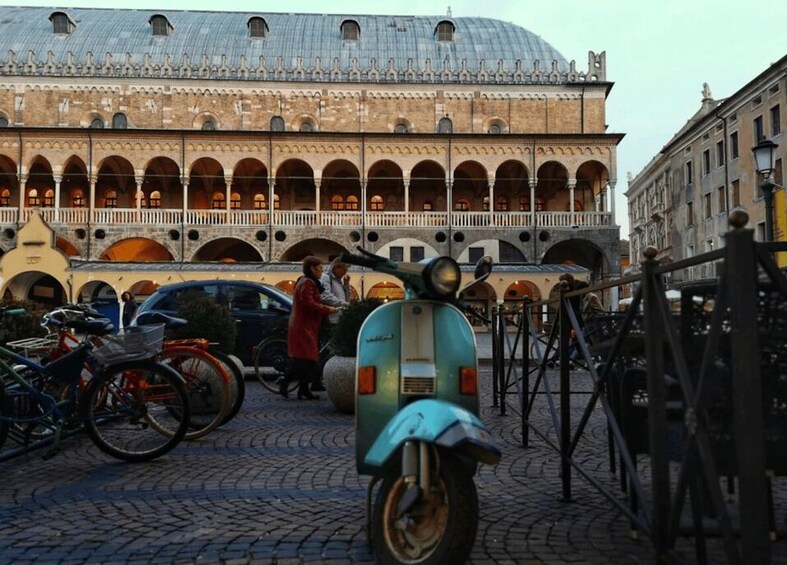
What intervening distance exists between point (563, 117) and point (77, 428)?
115 ft

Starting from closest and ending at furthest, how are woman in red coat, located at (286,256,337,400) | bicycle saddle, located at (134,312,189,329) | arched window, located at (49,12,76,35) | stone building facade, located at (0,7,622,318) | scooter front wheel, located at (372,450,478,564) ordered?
scooter front wheel, located at (372,450,478,564) → bicycle saddle, located at (134,312,189,329) → woman in red coat, located at (286,256,337,400) → stone building facade, located at (0,7,622,318) → arched window, located at (49,12,76,35)

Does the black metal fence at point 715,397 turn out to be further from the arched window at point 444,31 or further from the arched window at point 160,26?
the arched window at point 160,26

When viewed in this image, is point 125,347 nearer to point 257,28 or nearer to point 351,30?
point 351,30

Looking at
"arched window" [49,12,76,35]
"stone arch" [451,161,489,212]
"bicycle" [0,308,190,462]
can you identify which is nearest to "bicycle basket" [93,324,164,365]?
"bicycle" [0,308,190,462]

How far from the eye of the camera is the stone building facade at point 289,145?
31.7 m

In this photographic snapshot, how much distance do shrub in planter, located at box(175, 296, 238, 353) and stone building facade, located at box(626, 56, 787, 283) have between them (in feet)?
71.2

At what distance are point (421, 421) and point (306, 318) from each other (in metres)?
5.16

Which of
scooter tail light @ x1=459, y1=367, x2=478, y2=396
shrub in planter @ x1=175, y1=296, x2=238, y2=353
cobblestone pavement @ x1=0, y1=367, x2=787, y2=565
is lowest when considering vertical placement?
cobblestone pavement @ x1=0, y1=367, x2=787, y2=565

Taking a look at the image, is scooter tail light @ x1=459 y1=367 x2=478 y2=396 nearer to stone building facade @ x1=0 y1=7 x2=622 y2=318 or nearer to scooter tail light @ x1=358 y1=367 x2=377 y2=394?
scooter tail light @ x1=358 y1=367 x2=377 y2=394

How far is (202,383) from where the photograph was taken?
6078 mm

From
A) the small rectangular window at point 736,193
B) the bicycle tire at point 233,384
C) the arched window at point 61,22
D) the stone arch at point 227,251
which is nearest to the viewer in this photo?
the bicycle tire at point 233,384

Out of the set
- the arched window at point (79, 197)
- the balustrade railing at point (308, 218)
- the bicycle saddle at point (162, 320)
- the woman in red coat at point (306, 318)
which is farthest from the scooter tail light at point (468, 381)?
the arched window at point (79, 197)

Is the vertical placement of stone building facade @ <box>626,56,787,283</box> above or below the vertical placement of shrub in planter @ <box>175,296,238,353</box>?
above

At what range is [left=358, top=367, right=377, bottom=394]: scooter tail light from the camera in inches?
129
